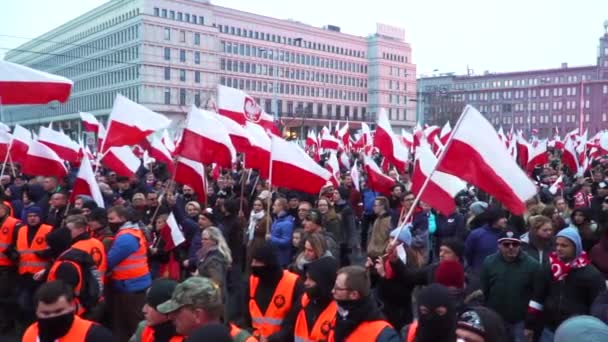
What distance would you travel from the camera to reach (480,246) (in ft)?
23.3

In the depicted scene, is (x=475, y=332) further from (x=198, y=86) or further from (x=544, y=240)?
(x=198, y=86)

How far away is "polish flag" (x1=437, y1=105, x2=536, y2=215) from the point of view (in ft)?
18.1

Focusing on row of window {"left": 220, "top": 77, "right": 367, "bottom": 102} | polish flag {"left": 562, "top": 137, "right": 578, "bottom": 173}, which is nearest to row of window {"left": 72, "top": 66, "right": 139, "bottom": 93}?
row of window {"left": 220, "top": 77, "right": 367, "bottom": 102}

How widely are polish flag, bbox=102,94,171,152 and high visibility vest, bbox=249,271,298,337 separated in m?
5.73

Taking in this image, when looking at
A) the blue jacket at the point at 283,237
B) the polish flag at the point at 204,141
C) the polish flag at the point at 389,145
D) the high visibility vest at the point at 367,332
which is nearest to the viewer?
the high visibility vest at the point at 367,332

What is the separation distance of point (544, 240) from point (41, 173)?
285 inches

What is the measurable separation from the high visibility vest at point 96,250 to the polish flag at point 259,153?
4.58m

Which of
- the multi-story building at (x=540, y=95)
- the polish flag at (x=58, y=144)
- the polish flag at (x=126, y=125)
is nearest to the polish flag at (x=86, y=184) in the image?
the polish flag at (x=126, y=125)

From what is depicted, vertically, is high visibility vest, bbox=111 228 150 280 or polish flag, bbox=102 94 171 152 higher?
polish flag, bbox=102 94 171 152

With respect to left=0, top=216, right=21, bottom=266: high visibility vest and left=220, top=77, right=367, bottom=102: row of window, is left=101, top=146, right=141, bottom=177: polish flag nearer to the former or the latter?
left=0, top=216, right=21, bottom=266: high visibility vest

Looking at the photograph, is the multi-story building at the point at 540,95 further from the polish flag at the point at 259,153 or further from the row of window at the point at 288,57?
the polish flag at the point at 259,153

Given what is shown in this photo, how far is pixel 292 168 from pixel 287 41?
8201cm

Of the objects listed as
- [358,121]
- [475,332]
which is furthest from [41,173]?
[358,121]

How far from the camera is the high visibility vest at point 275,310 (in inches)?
195
